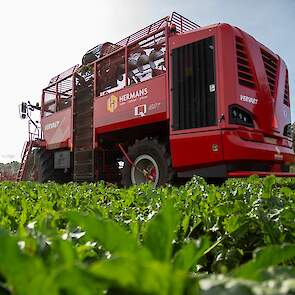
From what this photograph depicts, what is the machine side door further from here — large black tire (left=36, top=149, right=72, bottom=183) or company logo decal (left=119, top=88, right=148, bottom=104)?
large black tire (left=36, top=149, right=72, bottom=183)

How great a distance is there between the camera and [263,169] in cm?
645

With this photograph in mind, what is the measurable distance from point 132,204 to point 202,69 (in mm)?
4501

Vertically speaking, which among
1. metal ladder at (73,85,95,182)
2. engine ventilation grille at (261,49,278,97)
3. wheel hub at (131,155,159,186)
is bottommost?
wheel hub at (131,155,159,186)

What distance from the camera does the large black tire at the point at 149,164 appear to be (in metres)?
6.64

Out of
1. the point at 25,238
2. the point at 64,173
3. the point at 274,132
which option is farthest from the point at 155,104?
the point at 25,238

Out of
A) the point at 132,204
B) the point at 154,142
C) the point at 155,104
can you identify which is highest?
the point at 155,104

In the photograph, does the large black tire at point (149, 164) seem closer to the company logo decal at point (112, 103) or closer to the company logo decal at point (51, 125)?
the company logo decal at point (112, 103)

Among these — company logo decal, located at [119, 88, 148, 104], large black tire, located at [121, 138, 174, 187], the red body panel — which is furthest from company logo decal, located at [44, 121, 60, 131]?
large black tire, located at [121, 138, 174, 187]

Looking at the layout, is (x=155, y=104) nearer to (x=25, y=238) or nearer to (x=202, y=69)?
(x=202, y=69)

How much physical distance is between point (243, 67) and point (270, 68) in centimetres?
112

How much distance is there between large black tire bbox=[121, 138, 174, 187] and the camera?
664 centimetres

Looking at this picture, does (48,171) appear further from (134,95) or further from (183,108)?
(183,108)

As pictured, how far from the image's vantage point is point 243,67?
255 inches

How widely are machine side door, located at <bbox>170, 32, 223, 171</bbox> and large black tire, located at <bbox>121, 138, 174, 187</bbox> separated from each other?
0.91 feet
